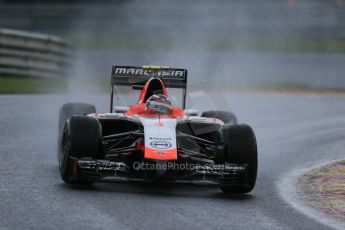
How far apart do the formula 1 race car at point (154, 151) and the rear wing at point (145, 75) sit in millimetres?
1158

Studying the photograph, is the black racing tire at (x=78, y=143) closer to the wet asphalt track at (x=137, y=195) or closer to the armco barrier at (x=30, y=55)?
the wet asphalt track at (x=137, y=195)

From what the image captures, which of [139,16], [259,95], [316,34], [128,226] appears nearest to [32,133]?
[128,226]

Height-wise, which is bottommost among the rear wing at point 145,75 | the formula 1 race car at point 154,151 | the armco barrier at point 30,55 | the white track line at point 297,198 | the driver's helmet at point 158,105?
the white track line at point 297,198

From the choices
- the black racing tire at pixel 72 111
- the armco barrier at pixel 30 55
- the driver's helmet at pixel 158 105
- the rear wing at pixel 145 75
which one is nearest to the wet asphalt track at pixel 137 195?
the black racing tire at pixel 72 111

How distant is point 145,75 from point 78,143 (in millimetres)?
2657

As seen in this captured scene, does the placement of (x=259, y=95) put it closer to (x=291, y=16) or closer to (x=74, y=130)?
(x=291, y=16)

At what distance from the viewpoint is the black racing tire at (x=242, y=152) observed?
1025 centimetres

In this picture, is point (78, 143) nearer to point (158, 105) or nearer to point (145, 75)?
point (158, 105)

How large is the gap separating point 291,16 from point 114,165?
798 inches

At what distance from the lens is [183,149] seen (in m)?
10.4

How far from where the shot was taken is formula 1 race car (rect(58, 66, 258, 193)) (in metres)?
9.98

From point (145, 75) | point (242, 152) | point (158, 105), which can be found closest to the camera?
point (242, 152)

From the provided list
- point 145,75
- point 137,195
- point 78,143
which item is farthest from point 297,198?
point 145,75

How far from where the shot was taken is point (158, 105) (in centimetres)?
1135
